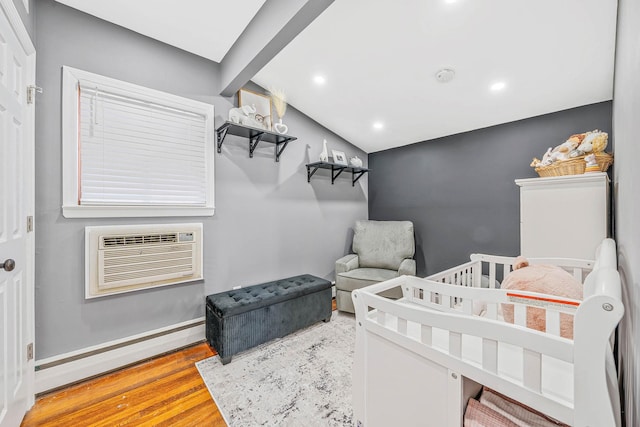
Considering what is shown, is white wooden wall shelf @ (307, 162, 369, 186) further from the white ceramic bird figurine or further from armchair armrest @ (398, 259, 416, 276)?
armchair armrest @ (398, 259, 416, 276)

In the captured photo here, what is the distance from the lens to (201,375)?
1827 millimetres

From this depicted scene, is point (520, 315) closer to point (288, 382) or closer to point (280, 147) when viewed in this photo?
point (288, 382)

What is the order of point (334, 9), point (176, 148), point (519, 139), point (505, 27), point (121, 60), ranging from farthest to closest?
point (519, 139), point (176, 148), point (121, 60), point (334, 9), point (505, 27)

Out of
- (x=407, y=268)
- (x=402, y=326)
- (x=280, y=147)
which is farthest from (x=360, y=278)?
(x=402, y=326)

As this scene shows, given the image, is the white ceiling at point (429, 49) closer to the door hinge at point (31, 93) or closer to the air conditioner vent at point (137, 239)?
the door hinge at point (31, 93)

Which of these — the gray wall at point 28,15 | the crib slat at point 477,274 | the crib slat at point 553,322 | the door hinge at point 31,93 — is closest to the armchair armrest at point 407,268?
the crib slat at point 477,274

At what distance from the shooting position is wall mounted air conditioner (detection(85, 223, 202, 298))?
71.0 inches

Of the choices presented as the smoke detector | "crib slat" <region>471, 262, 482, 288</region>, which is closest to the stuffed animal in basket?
"crib slat" <region>471, 262, 482, 288</region>

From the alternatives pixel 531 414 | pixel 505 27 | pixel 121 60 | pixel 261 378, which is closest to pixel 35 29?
pixel 121 60

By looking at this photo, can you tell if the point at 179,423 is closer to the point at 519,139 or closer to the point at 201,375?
the point at 201,375

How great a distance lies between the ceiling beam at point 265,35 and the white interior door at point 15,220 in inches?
45.7

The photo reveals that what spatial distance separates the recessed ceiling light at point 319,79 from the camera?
233 centimetres

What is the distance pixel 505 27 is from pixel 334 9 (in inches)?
40.9

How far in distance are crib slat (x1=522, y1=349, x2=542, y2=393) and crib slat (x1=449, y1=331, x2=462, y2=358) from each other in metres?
0.16
